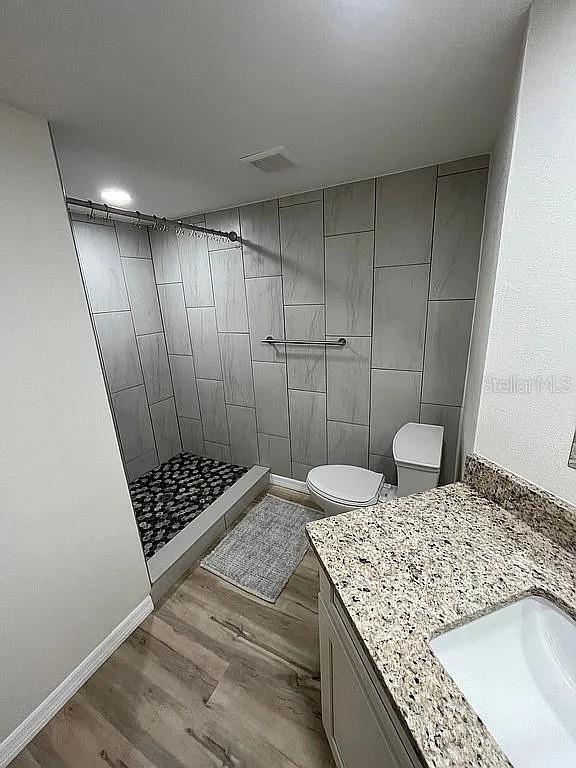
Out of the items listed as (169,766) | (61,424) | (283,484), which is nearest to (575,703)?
(169,766)

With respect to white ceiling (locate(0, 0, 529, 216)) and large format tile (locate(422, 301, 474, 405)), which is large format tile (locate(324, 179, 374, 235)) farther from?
large format tile (locate(422, 301, 474, 405))

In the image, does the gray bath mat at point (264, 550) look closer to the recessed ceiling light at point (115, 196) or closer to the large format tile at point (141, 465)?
the large format tile at point (141, 465)

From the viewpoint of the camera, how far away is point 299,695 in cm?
134

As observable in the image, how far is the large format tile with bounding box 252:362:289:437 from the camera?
2541 mm

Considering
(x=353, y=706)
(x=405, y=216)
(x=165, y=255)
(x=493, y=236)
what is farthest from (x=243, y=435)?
(x=493, y=236)

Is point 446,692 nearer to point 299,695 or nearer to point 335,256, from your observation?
point 299,695

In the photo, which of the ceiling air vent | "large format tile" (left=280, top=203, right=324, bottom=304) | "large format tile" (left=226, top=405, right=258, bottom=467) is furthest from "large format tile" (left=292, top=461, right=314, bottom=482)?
the ceiling air vent

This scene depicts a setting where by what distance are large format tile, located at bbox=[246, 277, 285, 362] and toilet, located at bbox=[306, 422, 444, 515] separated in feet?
3.25

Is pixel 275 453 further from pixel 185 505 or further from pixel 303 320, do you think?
pixel 303 320

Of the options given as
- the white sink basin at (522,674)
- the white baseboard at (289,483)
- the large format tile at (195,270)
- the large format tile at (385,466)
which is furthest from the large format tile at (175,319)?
the white sink basin at (522,674)

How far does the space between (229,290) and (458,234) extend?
1603mm

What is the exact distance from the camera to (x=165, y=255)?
2.76 meters

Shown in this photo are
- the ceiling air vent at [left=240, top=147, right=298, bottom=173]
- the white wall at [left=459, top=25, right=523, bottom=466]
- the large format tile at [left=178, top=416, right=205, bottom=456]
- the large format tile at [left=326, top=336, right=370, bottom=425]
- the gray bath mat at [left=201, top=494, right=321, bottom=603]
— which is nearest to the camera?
the white wall at [left=459, top=25, right=523, bottom=466]

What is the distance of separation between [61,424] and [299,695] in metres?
1.49
